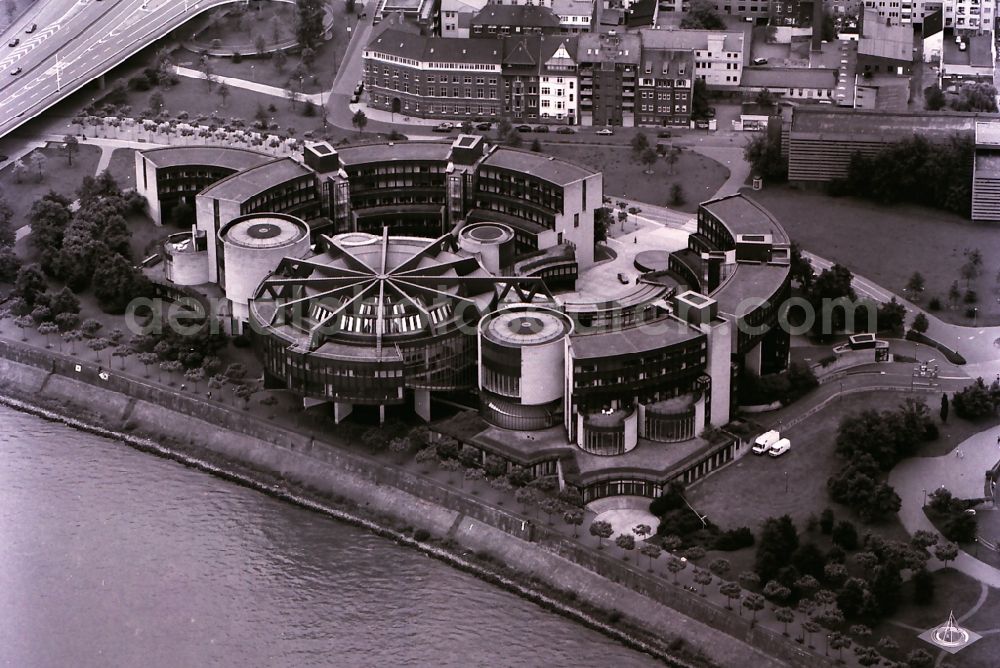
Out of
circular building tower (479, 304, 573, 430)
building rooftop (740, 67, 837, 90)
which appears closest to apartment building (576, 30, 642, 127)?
building rooftop (740, 67, 837, 90)

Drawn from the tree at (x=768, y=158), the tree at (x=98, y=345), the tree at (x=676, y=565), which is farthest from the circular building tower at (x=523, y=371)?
the tree at (x=768, y=158)

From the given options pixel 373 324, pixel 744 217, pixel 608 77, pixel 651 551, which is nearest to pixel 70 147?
pixel 608 77

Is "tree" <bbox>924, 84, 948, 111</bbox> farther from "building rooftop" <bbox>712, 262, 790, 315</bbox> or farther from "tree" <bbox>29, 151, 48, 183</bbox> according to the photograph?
"tree" <bbox>29, 151, 48, 183</bbox>

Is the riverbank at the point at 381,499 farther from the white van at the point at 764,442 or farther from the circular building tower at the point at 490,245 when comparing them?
the circular building tower at the point at 490,245

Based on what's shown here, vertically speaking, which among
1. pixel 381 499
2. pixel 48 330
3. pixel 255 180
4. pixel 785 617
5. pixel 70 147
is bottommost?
pixel 381 499

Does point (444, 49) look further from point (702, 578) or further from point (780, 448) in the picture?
point (702, 578)
